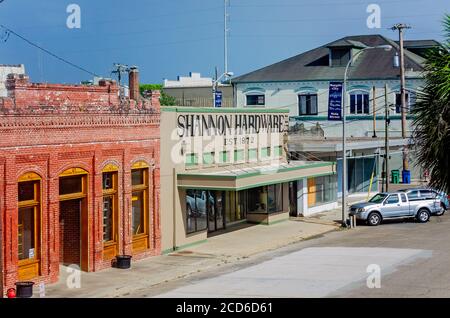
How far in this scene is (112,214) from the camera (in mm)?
25578

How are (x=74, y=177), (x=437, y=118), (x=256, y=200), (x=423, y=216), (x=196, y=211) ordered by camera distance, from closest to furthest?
(x=437, y=118)
(x=74, y=177)
(x=196, y=211)
(x=256, y=200)
(x=423, y=216)

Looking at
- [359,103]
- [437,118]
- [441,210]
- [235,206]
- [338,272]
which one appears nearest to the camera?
[437,118]

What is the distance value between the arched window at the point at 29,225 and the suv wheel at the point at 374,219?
19789mm

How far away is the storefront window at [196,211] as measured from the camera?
1184 inches

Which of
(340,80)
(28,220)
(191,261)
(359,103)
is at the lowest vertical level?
(191,261)

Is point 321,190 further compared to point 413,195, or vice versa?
point 321,190

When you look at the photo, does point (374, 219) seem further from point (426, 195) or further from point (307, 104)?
point (307, 104)

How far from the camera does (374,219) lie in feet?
121

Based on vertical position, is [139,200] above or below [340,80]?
below

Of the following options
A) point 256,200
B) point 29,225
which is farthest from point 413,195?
point 29,225

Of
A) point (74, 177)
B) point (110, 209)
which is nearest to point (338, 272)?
point (110, 209)

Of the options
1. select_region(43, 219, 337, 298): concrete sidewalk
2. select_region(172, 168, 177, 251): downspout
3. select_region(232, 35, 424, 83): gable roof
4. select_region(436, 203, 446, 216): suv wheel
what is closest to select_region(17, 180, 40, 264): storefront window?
select_region(43, 219, 337, 298): concrete sidewalk

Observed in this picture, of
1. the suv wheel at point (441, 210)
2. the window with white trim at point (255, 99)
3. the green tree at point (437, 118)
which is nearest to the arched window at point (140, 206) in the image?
the suv wheel at point (441, 210)

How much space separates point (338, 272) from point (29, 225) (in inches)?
395
